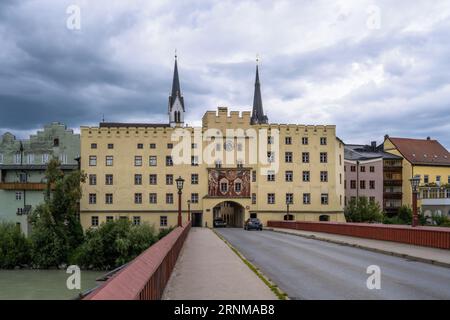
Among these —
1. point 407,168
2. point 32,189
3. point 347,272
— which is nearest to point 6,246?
point 32,189

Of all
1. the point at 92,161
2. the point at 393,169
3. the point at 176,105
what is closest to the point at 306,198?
the point at 393,169

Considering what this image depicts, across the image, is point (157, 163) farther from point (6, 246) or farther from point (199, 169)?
point (6, 246)

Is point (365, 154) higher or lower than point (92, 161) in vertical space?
higher

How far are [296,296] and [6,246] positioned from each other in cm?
5461

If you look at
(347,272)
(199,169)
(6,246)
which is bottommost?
(6,246)

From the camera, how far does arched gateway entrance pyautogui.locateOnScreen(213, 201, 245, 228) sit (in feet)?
259

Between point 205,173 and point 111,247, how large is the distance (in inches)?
902

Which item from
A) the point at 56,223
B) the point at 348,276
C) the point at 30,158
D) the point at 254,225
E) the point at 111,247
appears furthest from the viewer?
the point at 30,158

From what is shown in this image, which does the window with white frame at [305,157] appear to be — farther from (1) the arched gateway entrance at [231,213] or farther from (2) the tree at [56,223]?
(2) the tree at [56,223]

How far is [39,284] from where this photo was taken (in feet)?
160

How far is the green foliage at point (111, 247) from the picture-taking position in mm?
57125

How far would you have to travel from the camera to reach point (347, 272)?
16.0 meters

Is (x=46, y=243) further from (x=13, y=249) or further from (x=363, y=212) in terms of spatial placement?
(x=363, y=212)

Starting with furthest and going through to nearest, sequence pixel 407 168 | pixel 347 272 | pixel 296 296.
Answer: pixel 407 168 → pixel 347 272 → pixel 296 296
